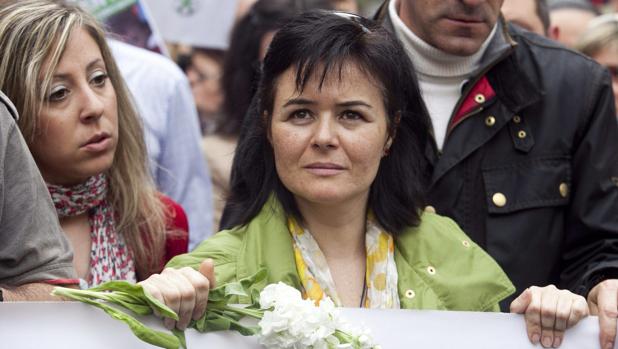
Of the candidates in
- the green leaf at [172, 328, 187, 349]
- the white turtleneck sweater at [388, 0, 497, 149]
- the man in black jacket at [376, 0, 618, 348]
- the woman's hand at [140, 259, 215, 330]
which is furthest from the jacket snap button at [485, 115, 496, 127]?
the green leaf at [172, 328, 187, 349]

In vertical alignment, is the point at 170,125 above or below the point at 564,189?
below

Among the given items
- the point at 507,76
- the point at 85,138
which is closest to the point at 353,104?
the point at 85,138

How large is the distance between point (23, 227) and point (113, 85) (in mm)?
1153

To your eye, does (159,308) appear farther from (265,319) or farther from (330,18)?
(330,18)

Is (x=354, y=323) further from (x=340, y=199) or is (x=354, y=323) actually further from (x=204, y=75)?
(x=204, y=75)

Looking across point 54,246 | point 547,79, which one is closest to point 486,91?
point 547,79

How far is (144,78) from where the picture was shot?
5.69m

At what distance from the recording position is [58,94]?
13.1 feet

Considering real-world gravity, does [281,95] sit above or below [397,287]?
above

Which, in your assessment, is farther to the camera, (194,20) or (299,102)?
(194,20)

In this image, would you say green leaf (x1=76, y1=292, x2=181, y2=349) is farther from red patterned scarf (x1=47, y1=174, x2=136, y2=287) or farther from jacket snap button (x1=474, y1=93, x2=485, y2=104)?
jacket snap button (x1=474, y1=93, x2=485, y2=104)

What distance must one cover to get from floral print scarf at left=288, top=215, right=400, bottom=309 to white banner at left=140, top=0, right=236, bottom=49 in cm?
309

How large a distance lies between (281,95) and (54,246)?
802mm

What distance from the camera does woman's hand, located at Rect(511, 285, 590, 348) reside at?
3.54m
